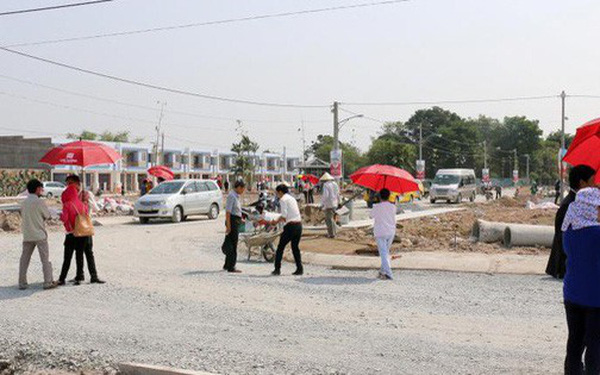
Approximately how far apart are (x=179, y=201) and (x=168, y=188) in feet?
A: 2.81

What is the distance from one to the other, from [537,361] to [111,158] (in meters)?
8.87

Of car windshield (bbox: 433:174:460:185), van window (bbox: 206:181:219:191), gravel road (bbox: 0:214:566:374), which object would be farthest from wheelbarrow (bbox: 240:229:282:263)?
car windshield (bbox: 433:174:460:185)

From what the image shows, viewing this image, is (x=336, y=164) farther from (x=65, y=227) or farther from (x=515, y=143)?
(x=515, y=143)

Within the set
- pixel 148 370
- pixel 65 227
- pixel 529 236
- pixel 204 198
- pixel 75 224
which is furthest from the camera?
pixel 204 198

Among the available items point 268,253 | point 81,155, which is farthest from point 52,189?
point 81,155

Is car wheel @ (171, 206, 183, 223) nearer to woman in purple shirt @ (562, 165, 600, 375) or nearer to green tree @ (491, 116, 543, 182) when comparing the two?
woman in purple shirt @ (562, 165, 600, 375)

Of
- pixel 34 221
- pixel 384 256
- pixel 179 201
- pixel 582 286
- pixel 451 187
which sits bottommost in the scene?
pixel 384 256

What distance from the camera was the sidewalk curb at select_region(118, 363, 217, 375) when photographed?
6457 millimetres

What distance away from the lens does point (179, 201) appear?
89.3 ft

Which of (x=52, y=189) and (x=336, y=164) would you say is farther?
(x=52, y=189)

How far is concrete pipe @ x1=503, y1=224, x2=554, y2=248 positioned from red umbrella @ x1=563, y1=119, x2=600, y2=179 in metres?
9.33

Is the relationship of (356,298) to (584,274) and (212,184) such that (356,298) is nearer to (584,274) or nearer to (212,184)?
(584,274)

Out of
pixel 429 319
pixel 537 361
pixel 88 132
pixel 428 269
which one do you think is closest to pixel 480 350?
pixel 537 361

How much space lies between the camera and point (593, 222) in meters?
5.17
